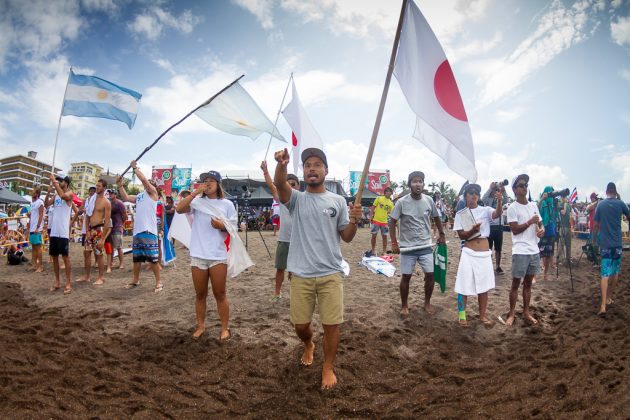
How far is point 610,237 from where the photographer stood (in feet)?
17.1

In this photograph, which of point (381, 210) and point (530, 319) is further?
point (381, 210)

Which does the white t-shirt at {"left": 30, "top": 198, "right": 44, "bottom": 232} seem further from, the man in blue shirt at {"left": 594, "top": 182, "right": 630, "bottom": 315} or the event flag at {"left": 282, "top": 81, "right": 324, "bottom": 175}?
the man in blue shirt at {"left": 594, "top": 182, "right": 630, "bottom": 315}

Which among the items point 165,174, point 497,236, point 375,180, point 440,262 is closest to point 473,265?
point 440,262

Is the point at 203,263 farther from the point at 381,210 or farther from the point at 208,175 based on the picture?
the point at 381,210

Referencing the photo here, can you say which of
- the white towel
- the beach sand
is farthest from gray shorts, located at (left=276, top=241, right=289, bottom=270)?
the white towel

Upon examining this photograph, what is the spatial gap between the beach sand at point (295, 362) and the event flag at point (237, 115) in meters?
2.87

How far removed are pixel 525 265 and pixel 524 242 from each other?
343mm

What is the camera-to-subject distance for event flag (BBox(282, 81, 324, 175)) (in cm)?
659

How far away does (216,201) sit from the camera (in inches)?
166

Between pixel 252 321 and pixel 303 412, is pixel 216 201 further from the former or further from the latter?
pixel 303 412

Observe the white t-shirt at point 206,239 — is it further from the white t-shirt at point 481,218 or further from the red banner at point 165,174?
the red banner at point 165,174

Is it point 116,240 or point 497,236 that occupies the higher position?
point 497,236

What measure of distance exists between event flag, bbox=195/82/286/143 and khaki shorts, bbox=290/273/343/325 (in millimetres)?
2530

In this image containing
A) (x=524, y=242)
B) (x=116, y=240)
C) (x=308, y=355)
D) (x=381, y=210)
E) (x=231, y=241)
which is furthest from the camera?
(x=381, y=210)
